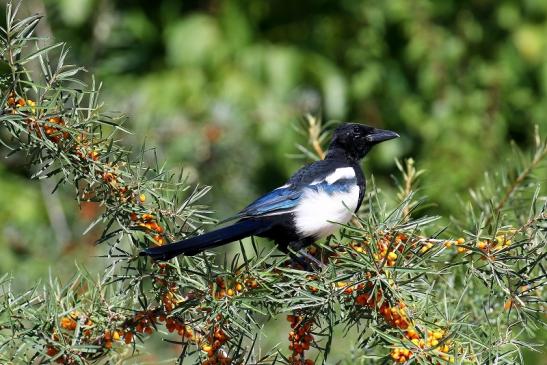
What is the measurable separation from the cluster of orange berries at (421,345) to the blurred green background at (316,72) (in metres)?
2.41

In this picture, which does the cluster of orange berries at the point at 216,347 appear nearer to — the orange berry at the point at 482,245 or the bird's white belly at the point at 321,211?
the orange berry at the point at 482,245

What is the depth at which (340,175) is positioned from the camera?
7.19 feet

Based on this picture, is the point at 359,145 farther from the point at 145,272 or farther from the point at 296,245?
the point at 145,272

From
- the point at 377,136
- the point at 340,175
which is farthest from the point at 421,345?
the point at 377,136

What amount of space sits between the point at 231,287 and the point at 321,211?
2.73 feet

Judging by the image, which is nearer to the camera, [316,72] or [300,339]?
[300,339]

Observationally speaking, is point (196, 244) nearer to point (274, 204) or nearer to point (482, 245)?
point (482, 245)

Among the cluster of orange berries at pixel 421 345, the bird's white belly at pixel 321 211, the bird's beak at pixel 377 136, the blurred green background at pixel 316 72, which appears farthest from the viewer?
the blurred green background at pixel 316 72

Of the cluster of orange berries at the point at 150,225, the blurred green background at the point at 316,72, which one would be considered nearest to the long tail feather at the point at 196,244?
the cluster of orange berries at the point at 150,225

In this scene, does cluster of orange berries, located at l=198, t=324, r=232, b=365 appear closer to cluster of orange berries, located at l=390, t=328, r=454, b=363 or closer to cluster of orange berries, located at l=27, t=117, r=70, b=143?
cluster of orange berries, located at l=390, t=328, r=454, b=363

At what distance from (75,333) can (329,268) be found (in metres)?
0.38

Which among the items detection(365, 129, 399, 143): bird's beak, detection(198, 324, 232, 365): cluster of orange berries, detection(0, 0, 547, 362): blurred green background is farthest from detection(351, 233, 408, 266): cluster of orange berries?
detection(0, 0, 547, 362): blurred green background

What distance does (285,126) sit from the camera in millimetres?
4027

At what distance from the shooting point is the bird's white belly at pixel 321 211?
2078 millimetres
